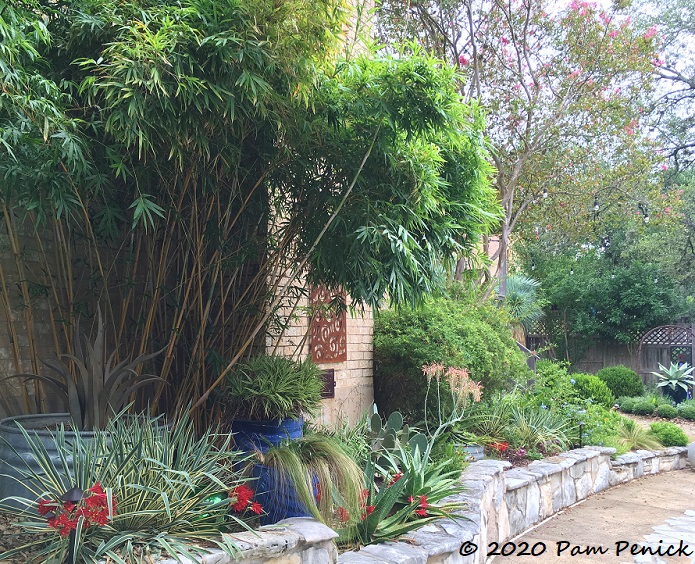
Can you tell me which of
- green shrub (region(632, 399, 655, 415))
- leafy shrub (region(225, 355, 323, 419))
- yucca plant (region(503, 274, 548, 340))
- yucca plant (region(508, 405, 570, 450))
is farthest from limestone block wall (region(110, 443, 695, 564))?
yucca plant (region(503, 274, 548, 340))

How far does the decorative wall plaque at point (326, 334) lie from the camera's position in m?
6.64

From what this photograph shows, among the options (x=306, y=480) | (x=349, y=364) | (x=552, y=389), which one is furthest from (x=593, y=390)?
(x=306, y=480)

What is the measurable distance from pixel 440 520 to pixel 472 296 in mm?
4754

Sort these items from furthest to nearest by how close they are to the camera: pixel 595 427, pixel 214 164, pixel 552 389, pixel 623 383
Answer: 1. pixel 623 383
2. pixel 552 389
3. pixel 595 427
4. pixel 214 164

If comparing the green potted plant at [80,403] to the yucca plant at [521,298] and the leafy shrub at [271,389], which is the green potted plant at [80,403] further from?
the yucca plant at [521,298]

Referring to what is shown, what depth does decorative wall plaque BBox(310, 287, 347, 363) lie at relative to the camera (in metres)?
6.64

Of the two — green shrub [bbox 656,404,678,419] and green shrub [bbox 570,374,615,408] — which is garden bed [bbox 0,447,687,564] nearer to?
green shrub [bbox 570,374,615,408]

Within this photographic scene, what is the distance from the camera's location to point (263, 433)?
14.7ft

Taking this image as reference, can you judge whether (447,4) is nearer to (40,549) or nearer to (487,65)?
(487,65)

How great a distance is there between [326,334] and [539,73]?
20.0 ft

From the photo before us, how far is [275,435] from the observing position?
4.46 meters

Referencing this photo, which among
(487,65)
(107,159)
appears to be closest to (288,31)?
(107,159)

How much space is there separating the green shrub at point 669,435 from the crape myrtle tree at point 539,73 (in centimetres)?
343

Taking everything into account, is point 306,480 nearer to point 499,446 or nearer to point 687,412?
point 499,446
